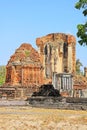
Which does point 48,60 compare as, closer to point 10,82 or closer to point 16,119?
point 10,82

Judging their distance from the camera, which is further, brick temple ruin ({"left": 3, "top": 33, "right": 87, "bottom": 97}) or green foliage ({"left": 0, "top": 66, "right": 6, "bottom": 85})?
green foliage ({"left": 0, "top": 66, "right": 6, "bottom": 85})

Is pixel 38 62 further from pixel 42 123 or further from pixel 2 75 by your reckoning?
pixel 2 75

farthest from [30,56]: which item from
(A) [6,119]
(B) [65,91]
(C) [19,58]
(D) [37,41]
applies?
(A) [6,119]

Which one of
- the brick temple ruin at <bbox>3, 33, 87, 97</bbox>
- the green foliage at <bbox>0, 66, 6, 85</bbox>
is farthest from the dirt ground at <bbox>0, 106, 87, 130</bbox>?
the green foliage at <bbox>0, 66, 6, 85</bbox>

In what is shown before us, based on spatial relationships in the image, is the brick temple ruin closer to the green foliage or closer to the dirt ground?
the green foliage

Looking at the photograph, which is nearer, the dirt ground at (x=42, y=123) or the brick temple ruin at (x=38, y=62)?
the dirt ground at (x=42, y=123)

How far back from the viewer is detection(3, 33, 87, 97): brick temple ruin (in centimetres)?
4828

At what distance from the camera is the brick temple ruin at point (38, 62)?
158ft

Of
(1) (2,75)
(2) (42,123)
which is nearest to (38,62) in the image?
(2) (42,123)

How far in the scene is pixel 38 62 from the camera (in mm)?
50094

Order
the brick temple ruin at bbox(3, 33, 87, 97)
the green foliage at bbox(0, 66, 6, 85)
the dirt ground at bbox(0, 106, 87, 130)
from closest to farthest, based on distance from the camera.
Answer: the dirt ground at bbox(0, 106, 87, 130)
the brick temple ruin at bbox(3, 33, 87, 97)
the green foliage at bbox(0, 66, 6, 85)

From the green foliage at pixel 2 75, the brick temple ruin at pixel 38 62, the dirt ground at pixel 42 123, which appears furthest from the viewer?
the green foliage at pixel 2 75

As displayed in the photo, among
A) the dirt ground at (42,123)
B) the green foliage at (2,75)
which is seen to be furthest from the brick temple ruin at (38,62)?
the dirt ground at (42,123)

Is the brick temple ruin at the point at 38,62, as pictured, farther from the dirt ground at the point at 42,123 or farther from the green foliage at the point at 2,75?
the dirt ground at the point at 42,123
